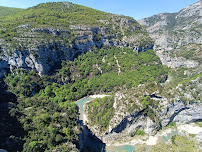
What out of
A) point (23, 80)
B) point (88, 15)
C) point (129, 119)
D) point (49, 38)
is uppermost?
point (88, 15)

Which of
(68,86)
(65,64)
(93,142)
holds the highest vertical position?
(65,64)

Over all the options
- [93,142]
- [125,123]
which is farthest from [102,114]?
[93,142]

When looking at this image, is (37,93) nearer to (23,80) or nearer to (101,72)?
(23,80)

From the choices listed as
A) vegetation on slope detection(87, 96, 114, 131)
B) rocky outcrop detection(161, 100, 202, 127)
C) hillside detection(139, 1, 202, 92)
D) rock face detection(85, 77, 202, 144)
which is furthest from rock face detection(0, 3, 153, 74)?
rocky outcrop detection(161, 100, 202, 127)

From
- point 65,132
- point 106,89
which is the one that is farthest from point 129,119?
point 106,89

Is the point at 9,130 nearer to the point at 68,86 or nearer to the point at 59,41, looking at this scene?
the point at 68,86
